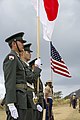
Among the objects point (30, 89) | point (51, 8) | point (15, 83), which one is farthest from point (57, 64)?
point (15, 83)

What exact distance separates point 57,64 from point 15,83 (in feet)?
20.8

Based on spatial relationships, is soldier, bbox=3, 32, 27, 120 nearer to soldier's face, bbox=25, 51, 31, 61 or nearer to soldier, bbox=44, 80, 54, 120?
soldier's face, bbox=25, 51, 31, 61

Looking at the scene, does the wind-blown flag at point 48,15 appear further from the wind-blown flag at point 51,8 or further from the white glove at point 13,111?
the white glove at point 13,111

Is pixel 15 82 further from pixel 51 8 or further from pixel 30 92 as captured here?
pixel 51 8

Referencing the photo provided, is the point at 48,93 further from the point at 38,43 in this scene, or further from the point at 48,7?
the point at 38,43

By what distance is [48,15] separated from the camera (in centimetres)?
890

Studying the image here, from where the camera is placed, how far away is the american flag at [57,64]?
12.4m

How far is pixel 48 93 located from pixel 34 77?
5.35m

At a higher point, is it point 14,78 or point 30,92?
point 14,78

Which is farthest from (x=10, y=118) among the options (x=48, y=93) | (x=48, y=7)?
(x=48, y=93)

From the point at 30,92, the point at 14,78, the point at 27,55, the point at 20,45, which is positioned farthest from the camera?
the point at 27,55

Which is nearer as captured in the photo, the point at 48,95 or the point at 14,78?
the point at 14,78

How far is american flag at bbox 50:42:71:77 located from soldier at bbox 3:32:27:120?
5621 millimetres

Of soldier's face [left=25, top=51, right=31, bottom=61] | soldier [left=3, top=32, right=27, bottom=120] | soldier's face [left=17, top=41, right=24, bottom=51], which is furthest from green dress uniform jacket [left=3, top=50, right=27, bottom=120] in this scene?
soldier's face [left=25, top=51, right=31, bottom=61]
